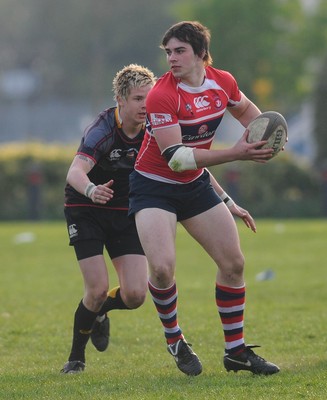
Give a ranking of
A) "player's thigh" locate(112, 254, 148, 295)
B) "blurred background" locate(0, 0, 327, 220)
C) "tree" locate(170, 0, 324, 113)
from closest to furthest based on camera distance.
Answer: "player's thigh" locate(112, 254, 148, 295) → "blurred background" locate(0, 0, 327, 220) → "tree" locate(170, 0, 324, 113)

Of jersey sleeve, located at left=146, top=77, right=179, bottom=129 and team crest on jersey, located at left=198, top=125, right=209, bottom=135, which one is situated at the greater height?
jersey sleeve, located at left=146, top=77, right=179, bottom=129

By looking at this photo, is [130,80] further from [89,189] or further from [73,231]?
[73,231]

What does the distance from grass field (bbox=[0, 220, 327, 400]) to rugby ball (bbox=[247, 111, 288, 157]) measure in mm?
1488

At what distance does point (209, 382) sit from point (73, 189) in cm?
197

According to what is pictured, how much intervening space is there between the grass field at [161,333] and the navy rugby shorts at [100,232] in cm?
85

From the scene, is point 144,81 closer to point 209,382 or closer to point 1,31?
point 209,382

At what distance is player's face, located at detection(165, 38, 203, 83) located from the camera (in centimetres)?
754

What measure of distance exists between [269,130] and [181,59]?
0.74 meters

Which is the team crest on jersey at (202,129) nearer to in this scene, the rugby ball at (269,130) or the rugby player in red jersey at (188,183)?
the rugby player in red jersey at (188,183)

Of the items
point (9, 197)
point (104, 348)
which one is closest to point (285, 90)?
point (9, 197)

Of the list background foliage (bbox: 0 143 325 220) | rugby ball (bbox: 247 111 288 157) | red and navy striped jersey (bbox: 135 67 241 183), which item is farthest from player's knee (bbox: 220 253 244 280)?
background foliage (bbox: 0 143 325 220)

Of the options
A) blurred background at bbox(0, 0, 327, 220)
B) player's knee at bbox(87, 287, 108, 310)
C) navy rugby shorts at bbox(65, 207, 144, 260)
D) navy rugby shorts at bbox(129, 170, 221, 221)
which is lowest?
blurred background at bbox(0, 0, 327, 220)

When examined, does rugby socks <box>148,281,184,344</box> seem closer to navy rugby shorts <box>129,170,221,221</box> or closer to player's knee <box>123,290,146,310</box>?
navy rugby shorts <box>129,170,221,221</box>

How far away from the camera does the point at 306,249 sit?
762 inches
